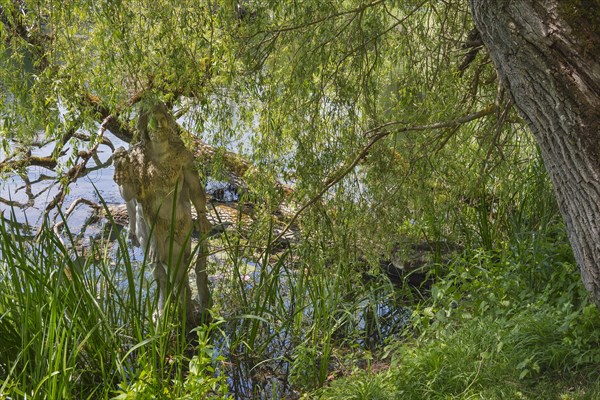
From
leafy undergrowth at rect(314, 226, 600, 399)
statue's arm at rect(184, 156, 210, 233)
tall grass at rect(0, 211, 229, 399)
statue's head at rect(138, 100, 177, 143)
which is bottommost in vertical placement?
leafy undergrowth at rect(314, 226, 600, 399)

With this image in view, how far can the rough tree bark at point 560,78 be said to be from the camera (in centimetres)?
286

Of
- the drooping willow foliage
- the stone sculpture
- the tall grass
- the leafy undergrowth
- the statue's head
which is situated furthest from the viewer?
the stone sculpture

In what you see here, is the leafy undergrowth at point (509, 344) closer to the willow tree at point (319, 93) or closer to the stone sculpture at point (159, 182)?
the willow tree at point (319, 93)

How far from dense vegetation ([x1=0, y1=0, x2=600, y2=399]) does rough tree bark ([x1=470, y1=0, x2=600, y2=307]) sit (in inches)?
34.7

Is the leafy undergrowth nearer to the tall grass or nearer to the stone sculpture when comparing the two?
the tall grass

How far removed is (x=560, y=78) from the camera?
2.90 metres

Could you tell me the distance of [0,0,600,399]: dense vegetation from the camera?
12.6ft

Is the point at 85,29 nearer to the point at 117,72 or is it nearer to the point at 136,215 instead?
Answer: the point at 117,72

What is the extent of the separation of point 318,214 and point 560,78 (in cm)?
281

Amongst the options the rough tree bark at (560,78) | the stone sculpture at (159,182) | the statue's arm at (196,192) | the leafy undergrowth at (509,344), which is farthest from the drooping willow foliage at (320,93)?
the rough tree bark at (560,78)

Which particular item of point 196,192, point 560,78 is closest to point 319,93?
point 196,192

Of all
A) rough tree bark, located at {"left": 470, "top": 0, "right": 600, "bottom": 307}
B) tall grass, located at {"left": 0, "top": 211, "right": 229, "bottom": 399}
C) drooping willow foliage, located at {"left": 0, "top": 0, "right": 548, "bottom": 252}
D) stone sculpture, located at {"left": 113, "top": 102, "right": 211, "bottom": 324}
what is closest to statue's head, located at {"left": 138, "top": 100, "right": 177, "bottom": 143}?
stone sculpture, located at {"left": 113, "top": 102, "right": 211, "bottom": 324}

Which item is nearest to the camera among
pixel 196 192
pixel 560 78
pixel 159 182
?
pixel 560 78

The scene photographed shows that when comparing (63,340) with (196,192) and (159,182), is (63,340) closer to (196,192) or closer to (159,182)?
(159,182)
